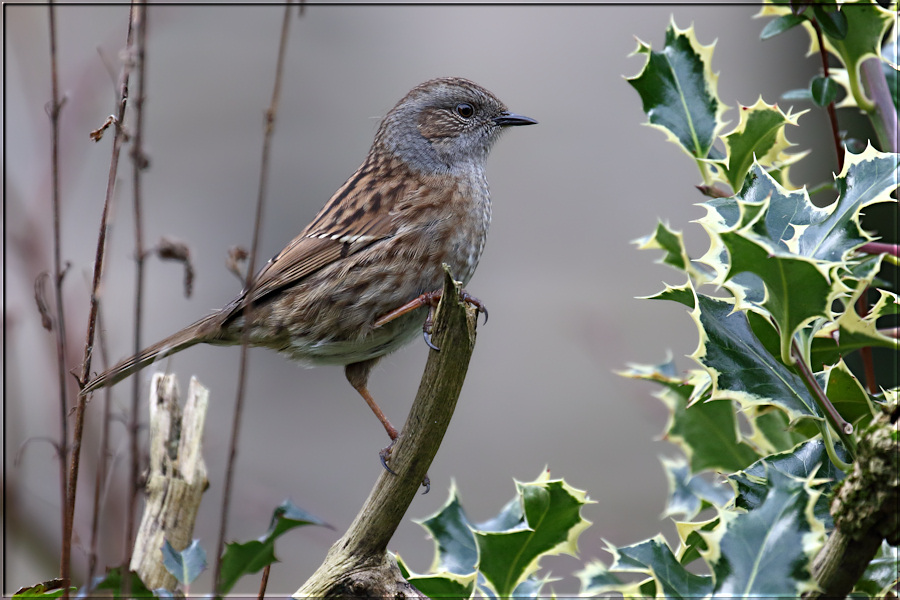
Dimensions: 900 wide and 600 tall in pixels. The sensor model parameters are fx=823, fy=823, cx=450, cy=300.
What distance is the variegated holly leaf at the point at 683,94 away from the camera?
192 cm

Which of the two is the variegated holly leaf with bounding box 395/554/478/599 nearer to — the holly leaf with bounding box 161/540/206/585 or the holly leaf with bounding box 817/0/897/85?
the holly leaf with bounding box 161/540/206/585

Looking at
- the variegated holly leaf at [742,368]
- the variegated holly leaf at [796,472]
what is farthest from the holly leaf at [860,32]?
the variegated holly leaf at [796,472]

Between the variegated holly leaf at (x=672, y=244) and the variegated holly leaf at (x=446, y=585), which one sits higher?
the variegated holly leaf at (x=672, y=244)

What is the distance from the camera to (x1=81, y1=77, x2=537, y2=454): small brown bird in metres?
2.67

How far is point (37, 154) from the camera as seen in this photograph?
3.68 m

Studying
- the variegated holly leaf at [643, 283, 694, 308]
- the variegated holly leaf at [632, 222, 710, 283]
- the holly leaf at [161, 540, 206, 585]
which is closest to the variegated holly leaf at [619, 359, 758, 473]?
the variegated holly leaf at [632, 222, 710, 283]

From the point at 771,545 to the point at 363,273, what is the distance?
176 cm

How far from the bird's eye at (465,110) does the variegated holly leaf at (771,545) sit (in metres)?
2.49

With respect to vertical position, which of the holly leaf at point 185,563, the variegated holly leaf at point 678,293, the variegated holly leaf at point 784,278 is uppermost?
the variegated holly leaf at point 784,278

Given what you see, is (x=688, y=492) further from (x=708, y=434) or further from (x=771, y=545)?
(x=771, y=545)

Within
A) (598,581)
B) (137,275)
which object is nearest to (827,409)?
(598,581)

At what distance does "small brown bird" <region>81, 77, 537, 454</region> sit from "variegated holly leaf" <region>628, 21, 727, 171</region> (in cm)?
88

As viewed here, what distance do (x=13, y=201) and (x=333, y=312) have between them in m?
1.37

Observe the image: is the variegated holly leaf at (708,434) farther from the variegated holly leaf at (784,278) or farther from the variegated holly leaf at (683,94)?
the variegated holly leaf at (784,278)
